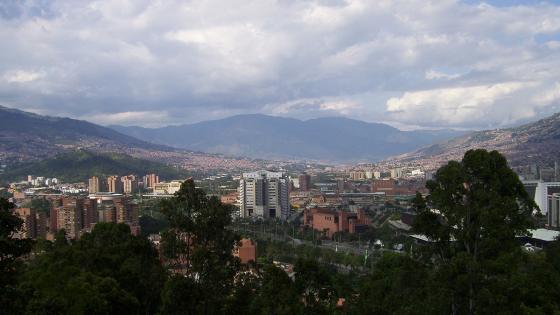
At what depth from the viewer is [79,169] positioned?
82.0 meters

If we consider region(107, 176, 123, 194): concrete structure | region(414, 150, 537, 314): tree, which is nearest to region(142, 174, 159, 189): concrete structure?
region(107, 176, 123, 194): concrete structure

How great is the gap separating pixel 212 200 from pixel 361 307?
2768 mm

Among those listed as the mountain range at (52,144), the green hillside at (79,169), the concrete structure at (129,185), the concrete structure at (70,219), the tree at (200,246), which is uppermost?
the mountain range at (52,144)

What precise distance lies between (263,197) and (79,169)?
129 ft

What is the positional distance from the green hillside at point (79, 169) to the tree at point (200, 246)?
7309 centimetres

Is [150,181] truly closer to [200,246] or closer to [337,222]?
[337,222]

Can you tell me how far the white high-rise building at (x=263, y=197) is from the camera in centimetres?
5169

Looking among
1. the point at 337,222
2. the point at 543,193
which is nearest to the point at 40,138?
the point at 337,222

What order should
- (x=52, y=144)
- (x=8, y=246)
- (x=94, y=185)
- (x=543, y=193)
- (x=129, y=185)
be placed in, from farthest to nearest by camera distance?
(x=52, y=144) → (x=129, y=185) → (x=94, y=185) → (x=543, y=193) → (x=8, y=246)

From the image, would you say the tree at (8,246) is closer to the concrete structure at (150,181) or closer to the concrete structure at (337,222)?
the concrete structure at (337,222)

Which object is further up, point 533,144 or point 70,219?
point 533,144

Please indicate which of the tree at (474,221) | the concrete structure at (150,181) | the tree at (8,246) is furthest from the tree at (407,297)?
the concrete structure at (150,181)

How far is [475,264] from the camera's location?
6.83m

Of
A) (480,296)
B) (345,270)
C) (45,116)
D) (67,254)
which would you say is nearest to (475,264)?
(480,296)
